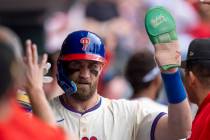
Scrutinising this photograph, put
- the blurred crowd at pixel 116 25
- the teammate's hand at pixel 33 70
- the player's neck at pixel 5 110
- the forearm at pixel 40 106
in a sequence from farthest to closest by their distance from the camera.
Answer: the blurred crowd at pixel 116 25 < the teammate's hand at pixel 33 70 < the forearm at pixel 40 106 < the player's neck at pixel 5 110

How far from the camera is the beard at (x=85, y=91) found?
6500mm

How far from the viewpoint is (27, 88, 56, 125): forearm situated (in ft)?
17.1

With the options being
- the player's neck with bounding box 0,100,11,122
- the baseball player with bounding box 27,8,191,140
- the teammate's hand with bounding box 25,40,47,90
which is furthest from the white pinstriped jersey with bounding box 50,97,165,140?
the player's neck with bounding box 0,100,11,122

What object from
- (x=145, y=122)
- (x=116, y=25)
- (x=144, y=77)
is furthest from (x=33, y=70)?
(x=116, y=25)

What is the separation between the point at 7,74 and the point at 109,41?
6518mm

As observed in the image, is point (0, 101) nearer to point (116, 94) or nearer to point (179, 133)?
point (179, 133)

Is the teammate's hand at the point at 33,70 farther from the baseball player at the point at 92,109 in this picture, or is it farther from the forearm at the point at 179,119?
the forearm at the point at 179,119

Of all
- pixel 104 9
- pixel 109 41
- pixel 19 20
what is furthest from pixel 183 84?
pixel 19 20

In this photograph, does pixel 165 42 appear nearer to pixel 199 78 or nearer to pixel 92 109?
pixel 199 78

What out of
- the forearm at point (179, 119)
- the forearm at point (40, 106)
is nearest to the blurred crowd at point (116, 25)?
the forearm at point (179, 119)

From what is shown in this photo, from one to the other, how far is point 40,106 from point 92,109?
4.46 ft

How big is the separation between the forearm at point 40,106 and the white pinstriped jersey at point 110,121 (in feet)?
3.97

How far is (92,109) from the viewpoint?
260 inches

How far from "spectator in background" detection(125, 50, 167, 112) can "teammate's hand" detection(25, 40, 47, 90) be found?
3.45m
